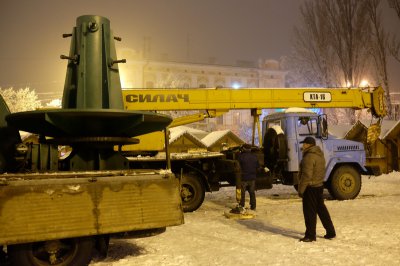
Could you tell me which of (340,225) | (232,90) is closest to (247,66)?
(232,90)

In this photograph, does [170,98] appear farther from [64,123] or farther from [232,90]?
[64,123]

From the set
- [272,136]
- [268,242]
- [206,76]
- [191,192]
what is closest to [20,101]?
[206,76]

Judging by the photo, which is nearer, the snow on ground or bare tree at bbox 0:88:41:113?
the snow on ground

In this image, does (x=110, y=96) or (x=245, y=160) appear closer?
(x=110, y=96)

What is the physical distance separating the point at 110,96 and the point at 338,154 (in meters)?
8.54

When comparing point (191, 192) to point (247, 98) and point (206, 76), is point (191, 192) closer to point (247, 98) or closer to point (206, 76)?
point (247, 98)

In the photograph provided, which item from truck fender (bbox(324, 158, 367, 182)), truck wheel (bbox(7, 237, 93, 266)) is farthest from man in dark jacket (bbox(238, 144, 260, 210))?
truck wheel (bbox(7, 237, 93, 266))

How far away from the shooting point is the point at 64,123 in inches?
225

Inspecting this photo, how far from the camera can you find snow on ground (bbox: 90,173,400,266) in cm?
607

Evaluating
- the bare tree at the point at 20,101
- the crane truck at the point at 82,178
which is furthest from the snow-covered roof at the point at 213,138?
the bare tree at the point at 20,101

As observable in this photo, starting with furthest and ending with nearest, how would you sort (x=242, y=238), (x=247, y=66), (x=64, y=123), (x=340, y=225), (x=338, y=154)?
(x=247, y=66) → (x=338, y=154) → (x=340, y=225) → (x=242, y=238) → (x=64, y=123)

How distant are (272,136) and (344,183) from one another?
9.35 ft

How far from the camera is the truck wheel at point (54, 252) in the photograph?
5094 mm

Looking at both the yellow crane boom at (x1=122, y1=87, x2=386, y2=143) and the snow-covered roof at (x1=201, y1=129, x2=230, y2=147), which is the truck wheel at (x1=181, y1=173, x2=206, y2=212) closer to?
the yellow crane boom at (x1=122, y1=87, x2=386, y2=143)
